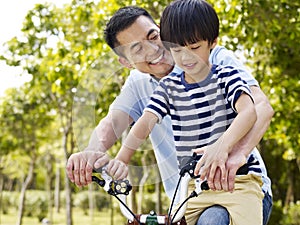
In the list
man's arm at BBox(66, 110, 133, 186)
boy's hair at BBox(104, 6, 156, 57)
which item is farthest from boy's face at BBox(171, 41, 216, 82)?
boy's hair at BBox(104, 6, 156, 57)

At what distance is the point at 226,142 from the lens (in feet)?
6.98

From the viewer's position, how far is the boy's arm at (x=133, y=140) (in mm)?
2279

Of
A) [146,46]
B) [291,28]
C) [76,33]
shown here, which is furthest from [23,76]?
[146,46]

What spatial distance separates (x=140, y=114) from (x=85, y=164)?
376mm

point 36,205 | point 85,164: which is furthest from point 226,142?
point 36,205

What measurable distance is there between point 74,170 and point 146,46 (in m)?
0.54

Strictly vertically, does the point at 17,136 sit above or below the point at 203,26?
above

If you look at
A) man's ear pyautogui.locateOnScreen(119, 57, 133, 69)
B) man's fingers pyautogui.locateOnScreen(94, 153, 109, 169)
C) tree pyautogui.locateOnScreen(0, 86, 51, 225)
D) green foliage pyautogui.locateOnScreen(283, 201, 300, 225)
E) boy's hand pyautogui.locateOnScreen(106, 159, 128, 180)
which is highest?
tree pyautogui.locateOnScreen(0, 86, 51, 225)

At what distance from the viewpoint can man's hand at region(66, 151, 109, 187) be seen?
89.4 inches

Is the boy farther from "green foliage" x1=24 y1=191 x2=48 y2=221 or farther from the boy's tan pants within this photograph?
"green foliage" x1=24 y1=191 x2=48 y2=221

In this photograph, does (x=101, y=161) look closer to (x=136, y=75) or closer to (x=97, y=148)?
(x=97, y=148)

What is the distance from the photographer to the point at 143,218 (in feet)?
7.22

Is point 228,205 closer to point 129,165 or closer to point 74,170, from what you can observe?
point 129,165

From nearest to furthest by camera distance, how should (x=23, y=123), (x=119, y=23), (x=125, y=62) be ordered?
(x=125, y=62)
(x=119, y=23)
(x=23, y=123)
